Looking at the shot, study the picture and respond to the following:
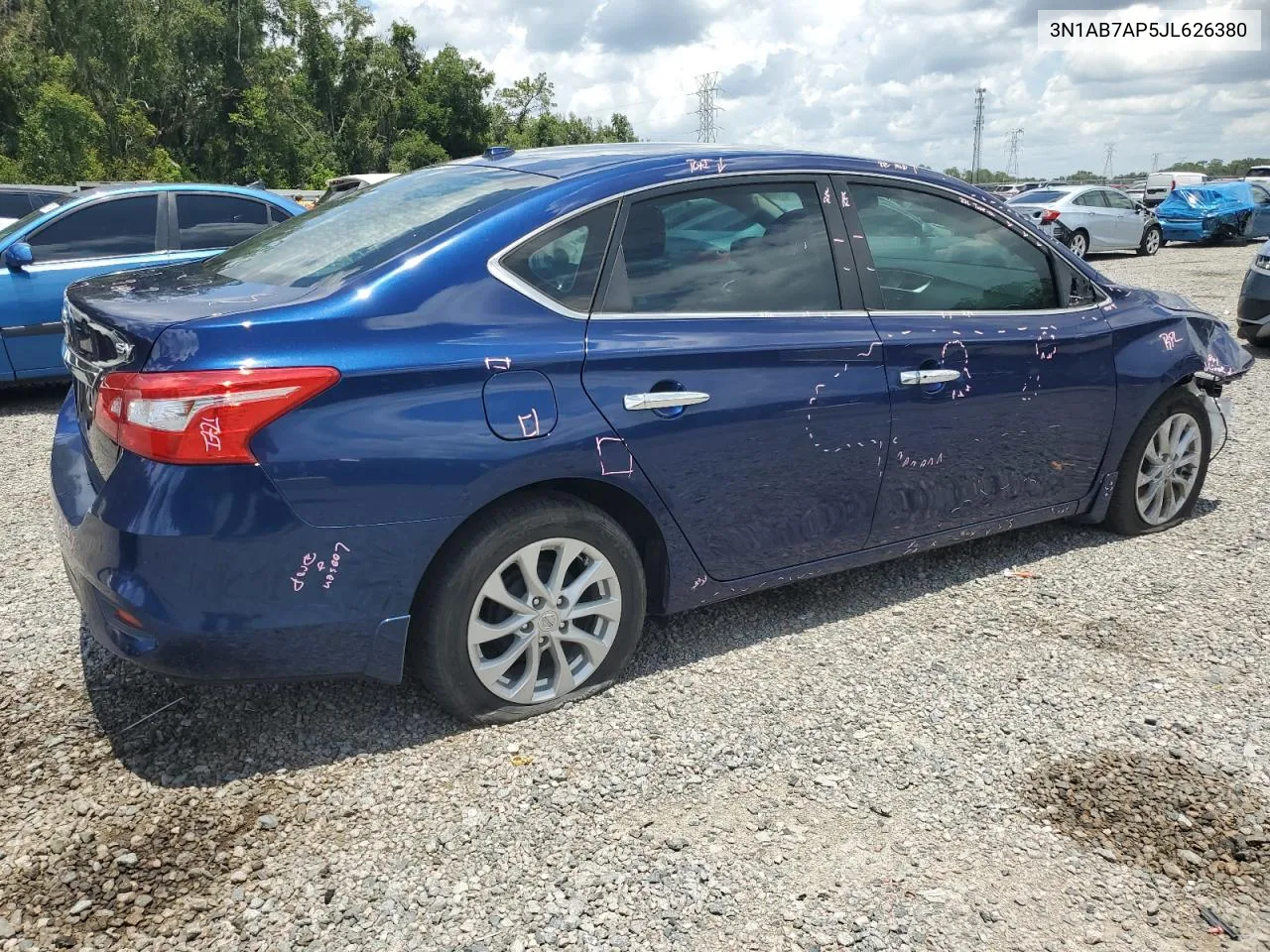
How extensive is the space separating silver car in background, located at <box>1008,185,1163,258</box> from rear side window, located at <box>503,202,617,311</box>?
18.4 metres

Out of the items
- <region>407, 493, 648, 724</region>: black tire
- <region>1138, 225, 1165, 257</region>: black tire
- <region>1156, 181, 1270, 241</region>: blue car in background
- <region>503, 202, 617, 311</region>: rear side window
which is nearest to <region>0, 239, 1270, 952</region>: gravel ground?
<region>407, 493, 648, 724</region>: black tire

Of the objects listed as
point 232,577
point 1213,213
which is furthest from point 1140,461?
point 1213,213

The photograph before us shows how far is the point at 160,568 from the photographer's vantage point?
2.60 meters

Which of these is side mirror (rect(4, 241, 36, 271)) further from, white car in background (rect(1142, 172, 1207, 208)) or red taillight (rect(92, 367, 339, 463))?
white car in background (rect(1142, 172, 1207, 208))

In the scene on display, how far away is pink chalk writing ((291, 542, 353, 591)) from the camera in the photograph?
2684mm

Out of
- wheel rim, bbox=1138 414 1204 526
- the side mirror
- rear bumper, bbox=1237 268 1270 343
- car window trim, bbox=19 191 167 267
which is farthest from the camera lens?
rear bumper, bbox=1237 268 1270 343

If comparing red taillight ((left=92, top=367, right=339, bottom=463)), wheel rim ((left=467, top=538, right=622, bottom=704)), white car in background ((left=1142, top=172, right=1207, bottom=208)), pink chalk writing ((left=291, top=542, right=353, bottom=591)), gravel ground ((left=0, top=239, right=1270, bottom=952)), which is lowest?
gravel ground ((left=0, top=239, right=1270, bottom=952))

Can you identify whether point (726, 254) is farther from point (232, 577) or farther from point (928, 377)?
point (232, 577)

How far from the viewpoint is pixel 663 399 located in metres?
3.15

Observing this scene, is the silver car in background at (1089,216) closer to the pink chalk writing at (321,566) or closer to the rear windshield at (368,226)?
the rear windshield at (368,226)

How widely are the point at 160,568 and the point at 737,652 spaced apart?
1956 mm

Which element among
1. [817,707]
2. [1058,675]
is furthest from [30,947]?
[1058,675]

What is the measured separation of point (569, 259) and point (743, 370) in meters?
0.66

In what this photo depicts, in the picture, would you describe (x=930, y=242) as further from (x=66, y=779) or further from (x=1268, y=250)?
(x=1268, y=250)
